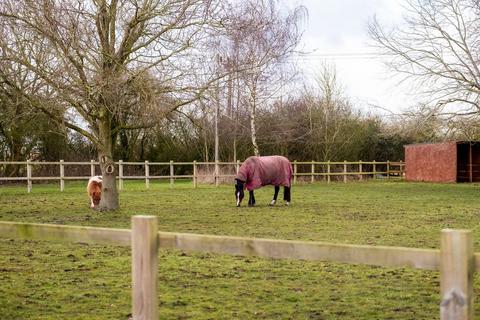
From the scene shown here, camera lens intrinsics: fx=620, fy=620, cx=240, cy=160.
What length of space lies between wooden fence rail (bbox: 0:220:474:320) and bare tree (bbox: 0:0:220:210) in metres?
9.51

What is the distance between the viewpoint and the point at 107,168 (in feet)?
47.8

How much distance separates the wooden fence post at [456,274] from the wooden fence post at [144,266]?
5.04 ft

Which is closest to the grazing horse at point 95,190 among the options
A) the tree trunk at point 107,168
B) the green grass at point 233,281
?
the tree trunk at point 107,168

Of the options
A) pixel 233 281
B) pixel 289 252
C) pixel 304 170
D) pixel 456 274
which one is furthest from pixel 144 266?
pixel 304 170

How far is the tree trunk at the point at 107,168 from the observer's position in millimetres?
14578

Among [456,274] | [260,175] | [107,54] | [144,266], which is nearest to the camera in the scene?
[456,274]

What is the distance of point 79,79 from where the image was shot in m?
13.1

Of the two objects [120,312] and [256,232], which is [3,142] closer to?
[256,232]

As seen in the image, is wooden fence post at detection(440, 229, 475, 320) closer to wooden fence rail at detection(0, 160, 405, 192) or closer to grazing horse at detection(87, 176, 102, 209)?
grazing horse at detection(87, 176, 102, 209)

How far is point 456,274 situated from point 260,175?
14.0m

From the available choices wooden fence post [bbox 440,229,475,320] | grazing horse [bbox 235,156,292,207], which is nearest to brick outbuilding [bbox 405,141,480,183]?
grazing horse [bbox 235,156,292,207]

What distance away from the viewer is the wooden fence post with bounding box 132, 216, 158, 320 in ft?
11.2

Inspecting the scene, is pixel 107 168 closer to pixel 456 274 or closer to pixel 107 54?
pixel 107 54

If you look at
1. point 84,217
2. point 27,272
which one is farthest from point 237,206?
point 27,272
